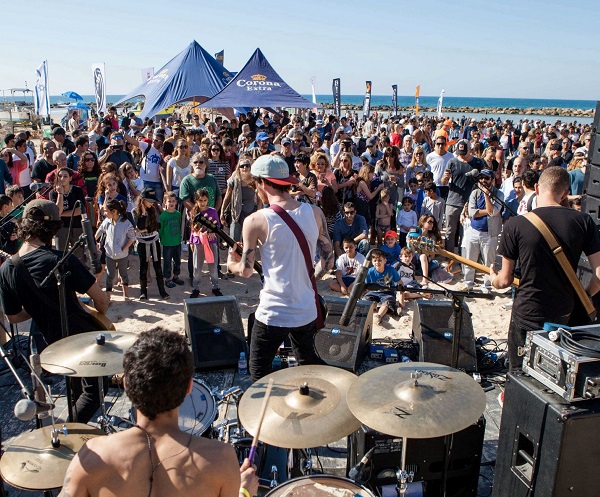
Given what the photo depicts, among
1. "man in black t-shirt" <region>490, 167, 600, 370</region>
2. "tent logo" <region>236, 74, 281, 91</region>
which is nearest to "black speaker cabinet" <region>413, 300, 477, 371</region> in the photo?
"man in black t-shirt" <region>490, 167, 600, 370</region>

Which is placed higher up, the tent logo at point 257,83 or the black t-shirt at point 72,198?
the tent logo at point 257,83

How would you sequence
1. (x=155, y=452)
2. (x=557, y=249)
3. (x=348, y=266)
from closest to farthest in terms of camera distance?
(x=155, y=452)
(x=557, y=249)
(x=348, y=266)

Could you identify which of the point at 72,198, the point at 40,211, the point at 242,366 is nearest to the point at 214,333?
the point at 242,366

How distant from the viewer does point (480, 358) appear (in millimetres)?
5242

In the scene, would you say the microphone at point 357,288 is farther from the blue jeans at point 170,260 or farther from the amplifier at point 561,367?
the blue jeans at point 170,260

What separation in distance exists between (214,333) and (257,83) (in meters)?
7.69

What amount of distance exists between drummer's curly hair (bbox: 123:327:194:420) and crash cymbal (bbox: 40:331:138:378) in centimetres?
130

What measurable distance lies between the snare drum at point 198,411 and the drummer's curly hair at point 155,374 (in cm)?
139

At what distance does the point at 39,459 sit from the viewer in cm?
259

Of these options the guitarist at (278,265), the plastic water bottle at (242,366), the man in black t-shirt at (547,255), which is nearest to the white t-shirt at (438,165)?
the plastic water bottle at (242,366)

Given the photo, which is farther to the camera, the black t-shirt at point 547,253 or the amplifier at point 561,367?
the black t-shirt at point 547,253

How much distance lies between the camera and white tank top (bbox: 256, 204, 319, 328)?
10.8ft

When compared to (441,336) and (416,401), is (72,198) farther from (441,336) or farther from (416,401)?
(416,401)

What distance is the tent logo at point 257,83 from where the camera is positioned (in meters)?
11.4
